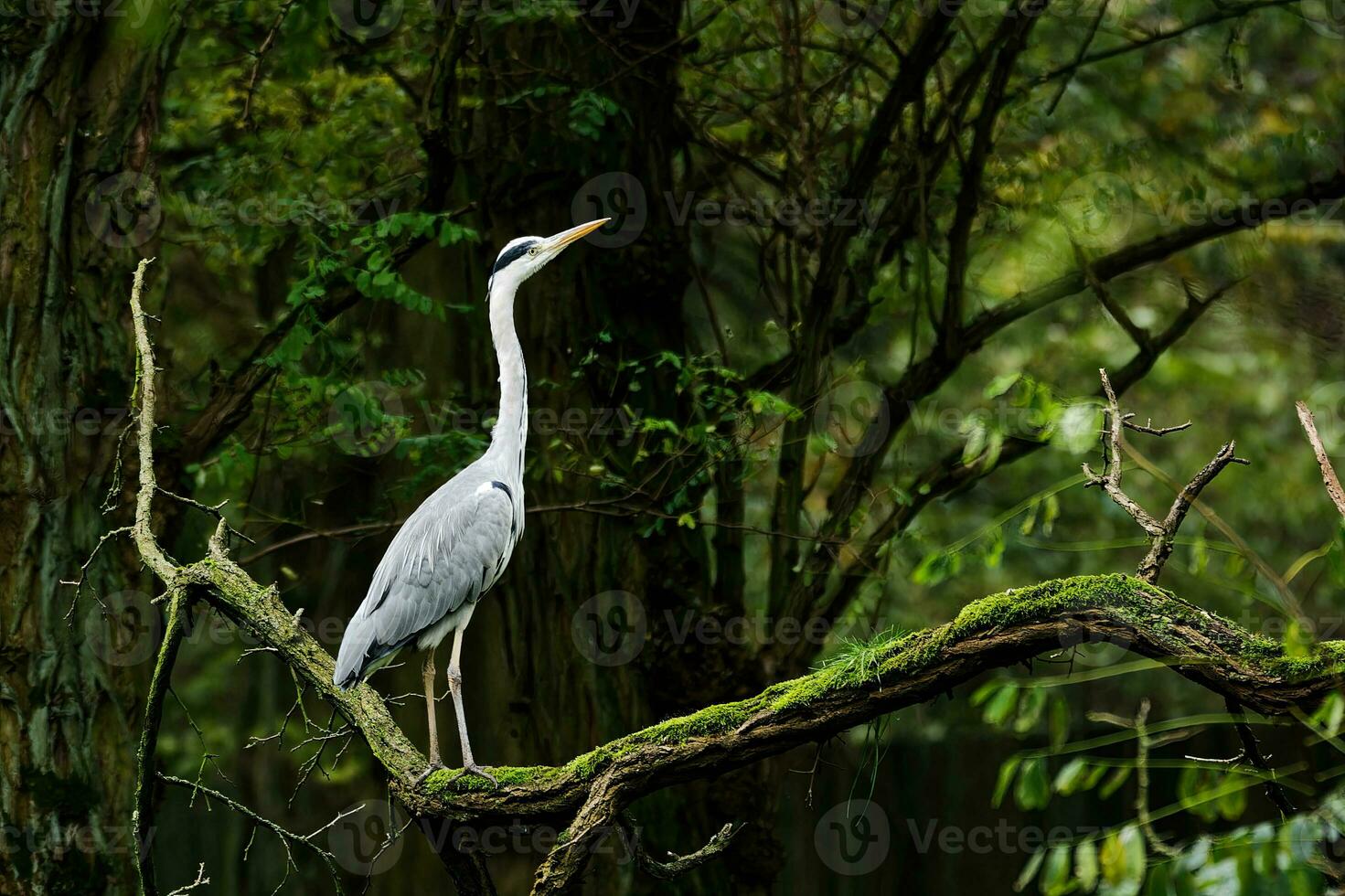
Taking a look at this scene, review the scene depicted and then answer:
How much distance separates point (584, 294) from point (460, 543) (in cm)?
211

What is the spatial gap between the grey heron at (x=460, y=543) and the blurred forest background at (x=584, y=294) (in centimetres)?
48

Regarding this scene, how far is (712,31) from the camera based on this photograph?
7094 mm

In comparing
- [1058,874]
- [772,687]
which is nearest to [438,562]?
[772,687]

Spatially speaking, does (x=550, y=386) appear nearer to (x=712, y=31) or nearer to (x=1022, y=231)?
(x=712, y=31)

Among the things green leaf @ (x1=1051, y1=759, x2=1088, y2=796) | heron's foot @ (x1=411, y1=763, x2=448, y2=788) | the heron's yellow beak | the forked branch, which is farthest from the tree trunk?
green leaf @ (x1=1051, y1=759, x2=1088, y2=796)

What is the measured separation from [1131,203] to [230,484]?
5.10 m

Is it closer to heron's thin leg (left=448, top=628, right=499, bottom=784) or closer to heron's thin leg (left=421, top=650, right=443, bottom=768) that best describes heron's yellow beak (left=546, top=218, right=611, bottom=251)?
heron's thin leg (left=448, top=628, right=499, bottom=784)

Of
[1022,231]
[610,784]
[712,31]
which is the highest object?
[712,31]

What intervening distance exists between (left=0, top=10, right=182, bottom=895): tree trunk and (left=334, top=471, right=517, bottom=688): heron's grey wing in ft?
5.06

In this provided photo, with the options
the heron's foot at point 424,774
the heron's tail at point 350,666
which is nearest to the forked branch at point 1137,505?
the heron's foot at point 424,774

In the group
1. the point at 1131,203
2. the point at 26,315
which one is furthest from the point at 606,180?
the point at 1131,203

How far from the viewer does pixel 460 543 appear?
176 inches

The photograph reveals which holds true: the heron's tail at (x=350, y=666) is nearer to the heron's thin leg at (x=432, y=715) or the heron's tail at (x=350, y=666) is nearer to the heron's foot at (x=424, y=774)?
the heron's thin leg at (x=432, y=715)

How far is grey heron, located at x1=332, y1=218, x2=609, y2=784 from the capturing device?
423 centimetres
